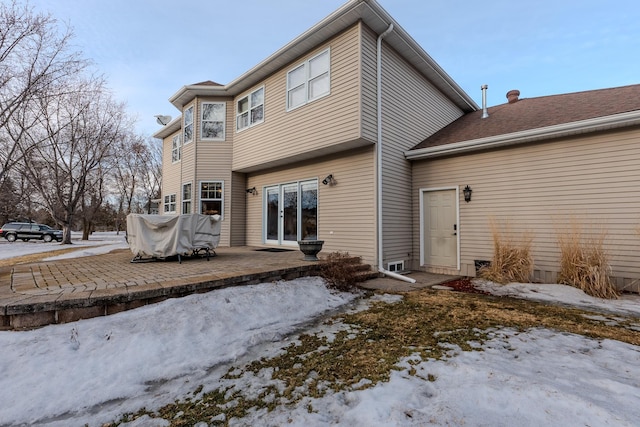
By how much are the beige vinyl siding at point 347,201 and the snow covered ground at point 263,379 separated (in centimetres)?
337

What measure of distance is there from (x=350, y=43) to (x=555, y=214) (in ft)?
17.7

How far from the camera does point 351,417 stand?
65.5 inches

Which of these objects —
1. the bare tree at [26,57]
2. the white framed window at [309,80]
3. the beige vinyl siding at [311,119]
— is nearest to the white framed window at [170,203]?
the beige vinyl siding at [311,119]

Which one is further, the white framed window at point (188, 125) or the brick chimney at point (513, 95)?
the white framed window at point (188, 125)

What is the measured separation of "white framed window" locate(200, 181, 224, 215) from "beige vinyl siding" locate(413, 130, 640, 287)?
670 centimetres

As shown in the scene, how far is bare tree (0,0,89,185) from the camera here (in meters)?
6.02

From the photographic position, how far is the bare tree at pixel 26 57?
602 cm

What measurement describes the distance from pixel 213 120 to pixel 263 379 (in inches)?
362

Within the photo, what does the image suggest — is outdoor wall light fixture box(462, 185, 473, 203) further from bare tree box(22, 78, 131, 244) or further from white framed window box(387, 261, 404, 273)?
bare tree box(22, 78, 131, 244)

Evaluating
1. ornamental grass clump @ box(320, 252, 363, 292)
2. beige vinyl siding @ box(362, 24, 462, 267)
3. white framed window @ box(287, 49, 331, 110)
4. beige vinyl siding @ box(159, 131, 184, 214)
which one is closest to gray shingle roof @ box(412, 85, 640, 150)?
beige vinyl siding @ box(362, 24, 462, 267)

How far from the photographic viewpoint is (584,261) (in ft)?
15.5

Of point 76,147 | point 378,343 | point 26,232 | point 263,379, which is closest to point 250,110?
point 378,343

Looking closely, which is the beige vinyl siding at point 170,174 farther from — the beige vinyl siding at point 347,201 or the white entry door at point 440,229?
the white entry door at point 440,229

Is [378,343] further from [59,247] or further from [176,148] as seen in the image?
[59,247]
